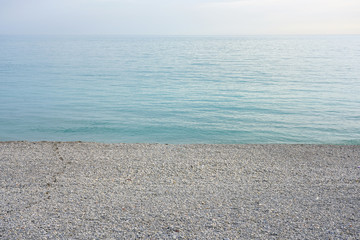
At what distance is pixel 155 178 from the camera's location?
761 centimetres

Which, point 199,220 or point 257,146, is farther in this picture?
point 257,146

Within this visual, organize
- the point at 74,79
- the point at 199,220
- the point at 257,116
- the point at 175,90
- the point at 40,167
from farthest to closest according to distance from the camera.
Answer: the point at 74,79 → the point at 175,90 → the point at 257,116 → the point at 40,167 → the point at 199,220

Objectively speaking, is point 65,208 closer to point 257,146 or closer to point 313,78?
point 257,146

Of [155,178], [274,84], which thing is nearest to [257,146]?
[155,178]

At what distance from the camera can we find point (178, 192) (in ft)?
22.0

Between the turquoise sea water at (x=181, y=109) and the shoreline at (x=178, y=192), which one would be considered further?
the turquoise sea water at (x=181, y=109)

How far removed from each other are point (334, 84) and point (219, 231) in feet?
86.2

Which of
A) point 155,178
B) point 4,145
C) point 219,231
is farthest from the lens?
point 4,145

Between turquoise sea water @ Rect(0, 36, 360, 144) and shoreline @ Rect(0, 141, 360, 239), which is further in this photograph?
turquoise sea water @ Rect(0, 36, 360, 144)

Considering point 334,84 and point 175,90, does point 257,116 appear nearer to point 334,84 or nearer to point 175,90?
point 175,90

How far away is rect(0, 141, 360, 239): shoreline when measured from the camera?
5.18 meters

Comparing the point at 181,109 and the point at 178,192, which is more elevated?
the point at 178,192

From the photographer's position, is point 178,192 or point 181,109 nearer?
point 178,192

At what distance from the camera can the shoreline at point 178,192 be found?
518 cm
